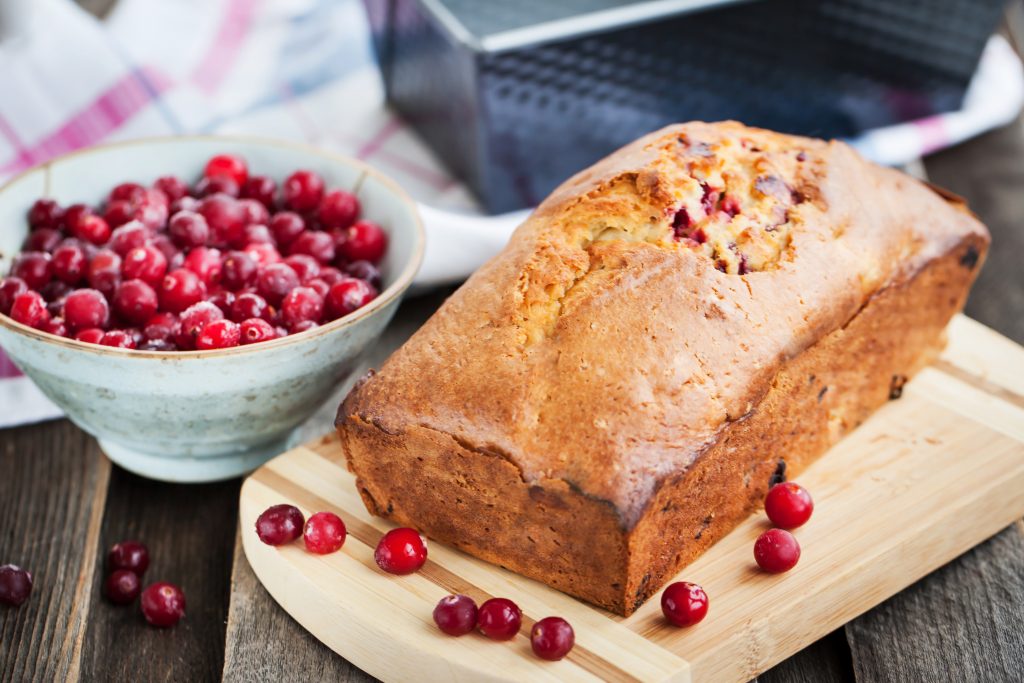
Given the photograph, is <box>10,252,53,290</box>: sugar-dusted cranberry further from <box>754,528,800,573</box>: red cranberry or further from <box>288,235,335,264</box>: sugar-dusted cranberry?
<box>754,528,800,573</box>: red cranberry

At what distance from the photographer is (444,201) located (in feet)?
8.86

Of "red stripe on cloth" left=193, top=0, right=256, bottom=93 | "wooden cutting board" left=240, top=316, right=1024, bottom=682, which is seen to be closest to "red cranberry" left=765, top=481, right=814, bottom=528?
"wooden cutting board" left=240, top=316, right=1024, bottom=682

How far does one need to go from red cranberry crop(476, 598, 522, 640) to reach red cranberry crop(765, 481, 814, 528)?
1.50ft

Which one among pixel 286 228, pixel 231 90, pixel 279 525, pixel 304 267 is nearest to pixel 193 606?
pixel 279 525

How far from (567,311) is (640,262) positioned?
0.45ft

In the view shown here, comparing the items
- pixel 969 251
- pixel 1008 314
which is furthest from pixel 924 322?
pixel 1008 314

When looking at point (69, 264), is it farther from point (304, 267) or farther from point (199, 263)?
point (304, 267)

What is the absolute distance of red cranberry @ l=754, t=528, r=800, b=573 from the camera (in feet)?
5.14

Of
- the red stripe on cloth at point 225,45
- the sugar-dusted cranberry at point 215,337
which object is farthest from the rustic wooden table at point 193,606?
the red stripe on cloth at point 225,45

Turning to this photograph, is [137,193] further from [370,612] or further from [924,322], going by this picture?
[924,322]

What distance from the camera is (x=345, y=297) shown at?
1.84 meters

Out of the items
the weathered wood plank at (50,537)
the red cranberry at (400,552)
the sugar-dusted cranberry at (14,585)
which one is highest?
the red cranberry at (400,552)

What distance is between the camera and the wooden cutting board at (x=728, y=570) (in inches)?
57.4

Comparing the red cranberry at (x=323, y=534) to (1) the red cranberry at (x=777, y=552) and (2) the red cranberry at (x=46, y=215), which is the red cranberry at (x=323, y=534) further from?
(2) the red cranberry at (x=46, y=215)
